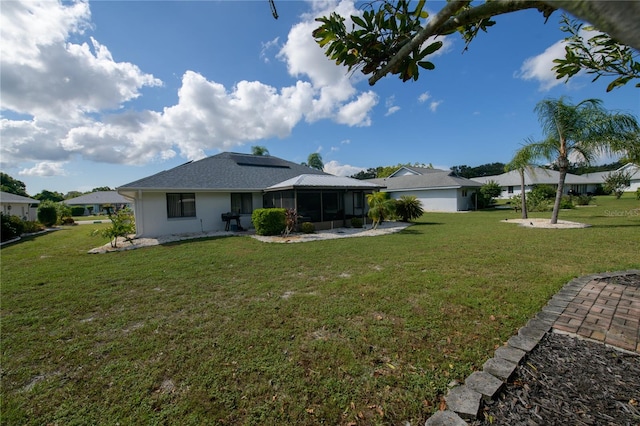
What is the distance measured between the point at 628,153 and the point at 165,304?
677 inches

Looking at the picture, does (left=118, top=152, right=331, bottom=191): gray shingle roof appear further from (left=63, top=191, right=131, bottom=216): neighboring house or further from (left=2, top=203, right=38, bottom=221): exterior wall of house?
(left=63, top=191, right=131, bottom=216): neighboring house

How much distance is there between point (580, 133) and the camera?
39.8ft

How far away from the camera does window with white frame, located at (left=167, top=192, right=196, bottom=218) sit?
42.8ft

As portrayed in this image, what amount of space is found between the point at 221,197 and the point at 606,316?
47.3 feet

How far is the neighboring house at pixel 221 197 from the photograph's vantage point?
12570 mm

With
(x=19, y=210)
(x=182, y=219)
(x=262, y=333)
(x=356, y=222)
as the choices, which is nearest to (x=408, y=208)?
(x=356, y=222)

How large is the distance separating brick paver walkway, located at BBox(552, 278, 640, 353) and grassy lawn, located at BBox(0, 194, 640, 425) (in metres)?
0.42

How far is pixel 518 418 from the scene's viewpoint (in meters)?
2.09

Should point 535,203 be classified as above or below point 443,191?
below

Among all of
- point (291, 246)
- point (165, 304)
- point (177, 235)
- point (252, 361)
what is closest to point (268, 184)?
point (177, 235)

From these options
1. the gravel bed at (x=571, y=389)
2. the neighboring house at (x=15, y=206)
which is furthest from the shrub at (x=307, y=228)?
the neighboring house at (x=15, y=206)

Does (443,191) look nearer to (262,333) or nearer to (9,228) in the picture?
(262,333)

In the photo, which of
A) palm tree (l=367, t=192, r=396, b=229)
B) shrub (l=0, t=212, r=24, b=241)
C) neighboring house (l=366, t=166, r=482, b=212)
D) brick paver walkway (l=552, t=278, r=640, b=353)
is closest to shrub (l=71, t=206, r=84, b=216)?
shrub (l=0, t=212, r=24, b=241)

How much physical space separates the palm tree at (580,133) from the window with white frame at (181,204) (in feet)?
58.0
